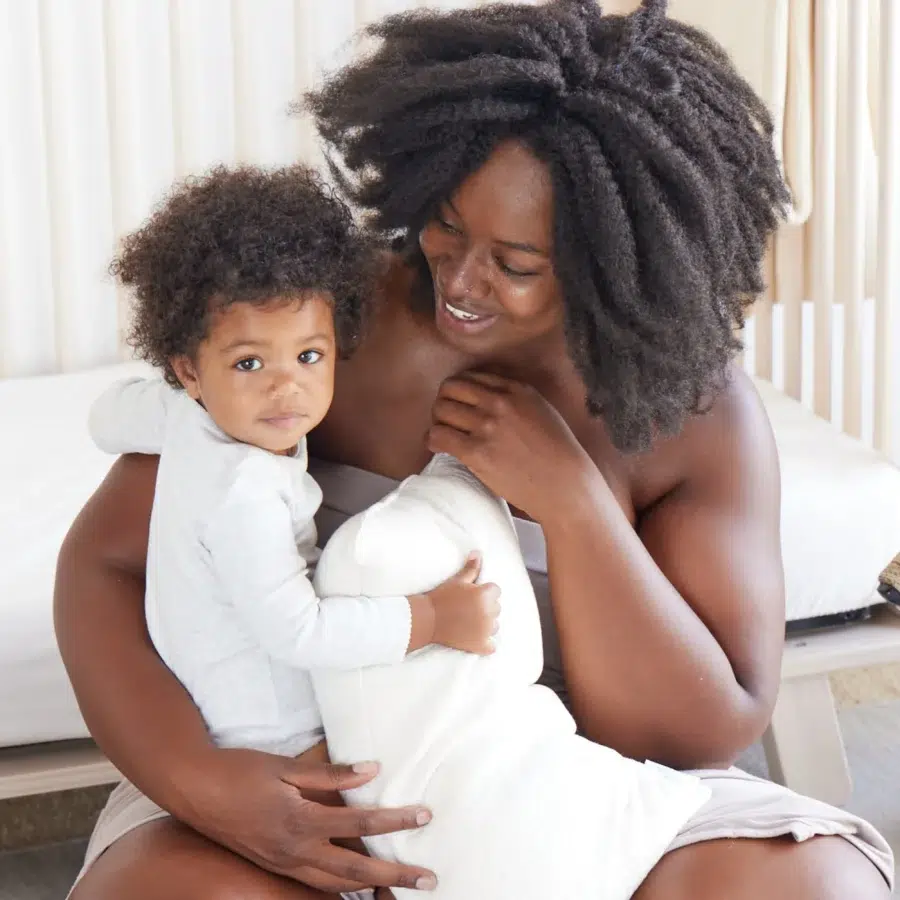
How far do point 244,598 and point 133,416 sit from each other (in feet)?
0.71

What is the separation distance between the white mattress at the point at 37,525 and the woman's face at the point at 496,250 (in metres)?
0.37

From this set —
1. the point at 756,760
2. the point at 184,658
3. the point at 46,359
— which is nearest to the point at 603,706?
the point at 184,658

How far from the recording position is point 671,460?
118cm

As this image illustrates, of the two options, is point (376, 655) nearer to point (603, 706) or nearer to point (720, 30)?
point (603, 706)

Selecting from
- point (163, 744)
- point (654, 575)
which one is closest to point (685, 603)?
point (654, 575)

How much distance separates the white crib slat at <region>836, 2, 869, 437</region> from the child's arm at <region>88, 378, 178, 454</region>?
1155 millimetres

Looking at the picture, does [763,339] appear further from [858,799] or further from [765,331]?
[858,799]

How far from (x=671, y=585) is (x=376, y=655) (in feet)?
0.90

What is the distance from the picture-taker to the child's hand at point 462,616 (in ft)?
A: 3.23

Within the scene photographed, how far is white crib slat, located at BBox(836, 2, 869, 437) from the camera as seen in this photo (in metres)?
1.90

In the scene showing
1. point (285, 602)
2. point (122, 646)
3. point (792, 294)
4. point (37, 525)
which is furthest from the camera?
point (792, 294)

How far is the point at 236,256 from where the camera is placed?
950mm

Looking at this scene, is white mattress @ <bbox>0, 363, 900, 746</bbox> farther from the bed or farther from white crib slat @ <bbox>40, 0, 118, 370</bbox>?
white crib slat @ <bbox>40, 0, 118, 370</bbox>

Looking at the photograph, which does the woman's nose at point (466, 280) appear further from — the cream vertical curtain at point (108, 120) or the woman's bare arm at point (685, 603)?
the cream vertical curtain at point (108, 120)
